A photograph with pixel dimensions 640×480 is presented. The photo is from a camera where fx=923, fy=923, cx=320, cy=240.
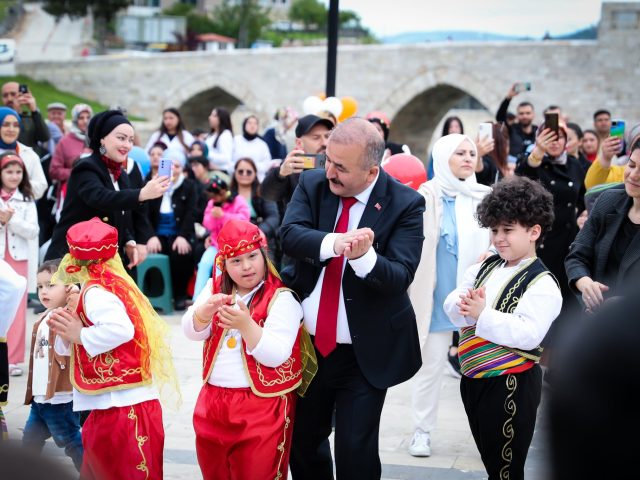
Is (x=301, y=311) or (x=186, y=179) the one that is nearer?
(x=301, y=311)

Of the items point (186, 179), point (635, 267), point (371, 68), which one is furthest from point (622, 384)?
point (371, 68)

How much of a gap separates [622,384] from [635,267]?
326 cm

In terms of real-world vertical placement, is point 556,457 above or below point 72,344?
above

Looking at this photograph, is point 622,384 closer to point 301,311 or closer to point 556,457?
point 556,457

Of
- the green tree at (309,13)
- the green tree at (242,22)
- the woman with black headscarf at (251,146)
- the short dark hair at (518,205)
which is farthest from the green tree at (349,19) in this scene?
the short dark hair at (518,205)

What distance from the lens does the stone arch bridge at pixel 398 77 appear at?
28.8 metres

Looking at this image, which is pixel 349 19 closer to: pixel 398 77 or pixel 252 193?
pixel 398 77

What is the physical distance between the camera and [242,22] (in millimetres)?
63875

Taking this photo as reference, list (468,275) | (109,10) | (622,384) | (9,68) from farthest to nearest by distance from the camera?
(109,10)
(9,68)
(468,275)
(622,384)

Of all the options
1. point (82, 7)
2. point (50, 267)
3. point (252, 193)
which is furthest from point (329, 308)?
point (82, 7)

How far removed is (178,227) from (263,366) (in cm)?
635

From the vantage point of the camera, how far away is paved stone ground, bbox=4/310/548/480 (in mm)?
5230

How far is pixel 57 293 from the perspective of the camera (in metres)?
4.70

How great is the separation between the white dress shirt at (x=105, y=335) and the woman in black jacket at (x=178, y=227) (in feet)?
19.0
